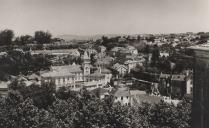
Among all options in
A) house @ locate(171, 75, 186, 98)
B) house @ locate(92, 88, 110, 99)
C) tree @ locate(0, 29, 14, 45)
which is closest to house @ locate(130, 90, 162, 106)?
house @ locate(92, 88, 110, 99)

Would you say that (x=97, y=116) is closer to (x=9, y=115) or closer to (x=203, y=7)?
(x=9, y=115)

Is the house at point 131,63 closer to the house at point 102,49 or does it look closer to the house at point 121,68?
the house at point 121,68

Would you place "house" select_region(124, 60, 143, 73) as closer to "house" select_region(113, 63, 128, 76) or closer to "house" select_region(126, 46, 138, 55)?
"house" select_region(113, 63, 128, 76)

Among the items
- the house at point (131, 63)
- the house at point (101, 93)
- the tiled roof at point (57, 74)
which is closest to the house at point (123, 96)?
the house at point (101, 93)

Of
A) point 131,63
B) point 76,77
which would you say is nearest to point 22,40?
point 76,77

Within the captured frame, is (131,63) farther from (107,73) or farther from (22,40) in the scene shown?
(22,40)

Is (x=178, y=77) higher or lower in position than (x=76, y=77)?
higher

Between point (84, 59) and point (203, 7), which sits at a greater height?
point (203, 7)

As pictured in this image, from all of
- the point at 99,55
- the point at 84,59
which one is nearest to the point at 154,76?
the point at 84,59
